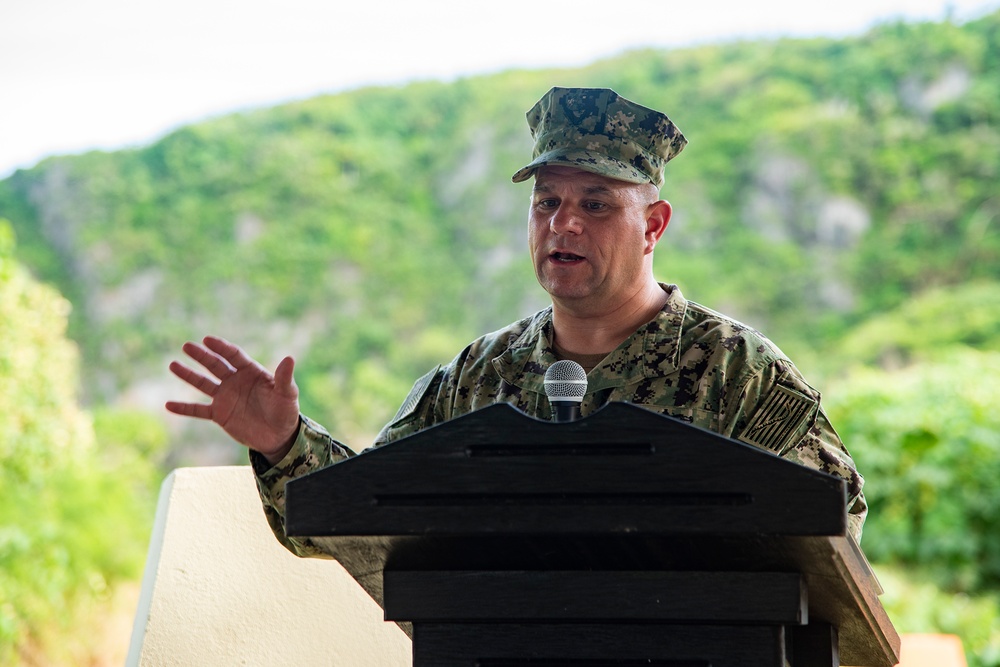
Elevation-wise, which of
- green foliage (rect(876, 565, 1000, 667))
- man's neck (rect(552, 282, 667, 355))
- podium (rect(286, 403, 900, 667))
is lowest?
green foliage (rect(876, 565, 1000, 667))

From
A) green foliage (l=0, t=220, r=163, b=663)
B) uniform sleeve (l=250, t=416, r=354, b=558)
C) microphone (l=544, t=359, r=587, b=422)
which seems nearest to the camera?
microphone (l=544, t=359, r=587, b=422)

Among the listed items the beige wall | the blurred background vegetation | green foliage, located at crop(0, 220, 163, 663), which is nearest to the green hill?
the blurred background vegetation

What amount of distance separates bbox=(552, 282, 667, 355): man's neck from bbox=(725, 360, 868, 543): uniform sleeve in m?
0.28

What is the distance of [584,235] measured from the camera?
2.01 m

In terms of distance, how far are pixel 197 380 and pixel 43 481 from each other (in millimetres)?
8487

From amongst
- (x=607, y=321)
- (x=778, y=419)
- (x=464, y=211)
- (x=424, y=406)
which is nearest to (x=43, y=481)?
(x=424, y=406)

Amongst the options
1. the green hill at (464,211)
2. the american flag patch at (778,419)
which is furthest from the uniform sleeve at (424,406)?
the green hill at (464,211)

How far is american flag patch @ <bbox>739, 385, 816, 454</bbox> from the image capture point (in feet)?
6.00

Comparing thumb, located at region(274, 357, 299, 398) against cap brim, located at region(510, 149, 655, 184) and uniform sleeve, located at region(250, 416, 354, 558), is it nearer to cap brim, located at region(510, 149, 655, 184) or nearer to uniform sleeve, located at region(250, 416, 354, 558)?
uniform sleeve, located at region(250, 416, 354, 558)

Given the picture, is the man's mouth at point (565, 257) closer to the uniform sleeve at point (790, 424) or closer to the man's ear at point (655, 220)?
the man's ear at point (655, 220)

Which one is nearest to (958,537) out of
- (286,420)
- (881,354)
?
(286,420)

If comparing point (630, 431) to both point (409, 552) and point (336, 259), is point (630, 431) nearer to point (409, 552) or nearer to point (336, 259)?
point (409, 552)

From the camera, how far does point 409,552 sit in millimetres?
1106

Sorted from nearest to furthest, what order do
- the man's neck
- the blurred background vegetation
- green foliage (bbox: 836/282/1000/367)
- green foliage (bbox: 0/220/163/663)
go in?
the man's neck < green foliage (bbox: 0/220/163/663) < green foliage (bbox: 836/282/1000/367) < the blurred background vegetation
